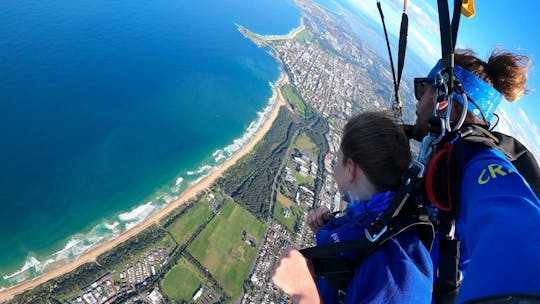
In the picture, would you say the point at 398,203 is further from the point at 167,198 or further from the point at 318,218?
the point at 167,198

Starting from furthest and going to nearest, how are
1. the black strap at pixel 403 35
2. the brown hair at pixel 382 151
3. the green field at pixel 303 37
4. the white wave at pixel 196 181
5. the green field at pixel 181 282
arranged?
the green field at pixel 303 37, the white wave at pixel 196 181, the green field at pixel 181 282, the black strap at pixel 403 35, the brown hair at pixel 382 151

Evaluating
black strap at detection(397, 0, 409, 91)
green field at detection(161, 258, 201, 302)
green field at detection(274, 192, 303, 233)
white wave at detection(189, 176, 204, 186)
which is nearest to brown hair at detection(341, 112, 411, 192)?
black strap at detection(397, 0, 409, 91)

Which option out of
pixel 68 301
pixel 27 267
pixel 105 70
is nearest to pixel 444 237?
pixel 68 301

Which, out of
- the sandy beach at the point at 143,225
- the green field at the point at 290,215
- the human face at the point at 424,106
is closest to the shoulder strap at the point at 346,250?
the human face at the point at 424,106

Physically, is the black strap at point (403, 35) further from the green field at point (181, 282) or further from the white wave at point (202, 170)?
the white wave at point (202, 170)

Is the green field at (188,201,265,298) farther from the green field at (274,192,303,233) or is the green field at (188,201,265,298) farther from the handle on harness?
the handle on harness

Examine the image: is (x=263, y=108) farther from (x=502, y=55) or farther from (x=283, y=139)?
(x=502, y=55)
